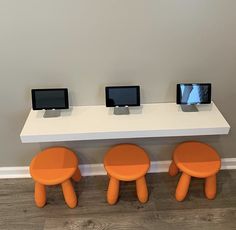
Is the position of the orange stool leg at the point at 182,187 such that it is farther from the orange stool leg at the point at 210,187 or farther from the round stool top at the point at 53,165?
the round stool top at the point at 53,165

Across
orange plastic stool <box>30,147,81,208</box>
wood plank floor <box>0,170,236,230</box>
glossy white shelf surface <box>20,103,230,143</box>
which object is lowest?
wood plank floor <box>0,170,236,230</box>

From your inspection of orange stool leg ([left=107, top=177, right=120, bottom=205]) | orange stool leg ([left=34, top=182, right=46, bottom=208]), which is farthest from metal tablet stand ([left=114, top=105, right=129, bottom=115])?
orange stool leg ([left=34, top=182, right=46, bottom=208])

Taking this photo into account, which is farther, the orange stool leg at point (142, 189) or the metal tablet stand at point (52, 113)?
the orange stool leg at point (142, 189)

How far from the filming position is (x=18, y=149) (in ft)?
6.10

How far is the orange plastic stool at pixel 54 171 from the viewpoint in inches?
62.9

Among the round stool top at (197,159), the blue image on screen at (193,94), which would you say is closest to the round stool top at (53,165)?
the round stool top at (197,159)

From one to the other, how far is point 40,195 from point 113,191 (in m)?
0.48

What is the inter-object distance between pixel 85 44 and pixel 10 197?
1200 mm

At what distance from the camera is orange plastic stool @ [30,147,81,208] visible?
1597 mm

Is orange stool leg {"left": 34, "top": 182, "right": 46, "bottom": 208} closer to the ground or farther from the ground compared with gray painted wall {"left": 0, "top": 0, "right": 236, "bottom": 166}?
closer to the ground

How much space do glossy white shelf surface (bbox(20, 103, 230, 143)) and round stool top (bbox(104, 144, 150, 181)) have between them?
0.30 m

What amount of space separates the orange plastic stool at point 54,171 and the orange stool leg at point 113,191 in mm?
230

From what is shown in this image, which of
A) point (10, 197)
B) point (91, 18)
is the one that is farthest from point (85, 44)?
point (10, 197)

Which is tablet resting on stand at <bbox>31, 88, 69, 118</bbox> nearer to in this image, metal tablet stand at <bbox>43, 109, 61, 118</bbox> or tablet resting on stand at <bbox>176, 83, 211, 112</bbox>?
metal tablet stand at <bbox>43, 109, 61, 118</bbox>
